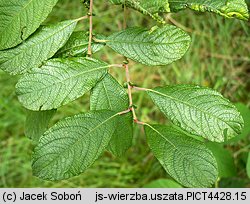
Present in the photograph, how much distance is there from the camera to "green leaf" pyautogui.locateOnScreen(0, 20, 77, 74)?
838 millimetres

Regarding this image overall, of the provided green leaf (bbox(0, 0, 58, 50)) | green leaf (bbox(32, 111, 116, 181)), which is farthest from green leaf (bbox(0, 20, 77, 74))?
green leaf (bbox(32, 111, 116, 181))

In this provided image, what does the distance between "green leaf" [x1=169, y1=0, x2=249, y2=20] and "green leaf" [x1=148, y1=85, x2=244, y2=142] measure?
0.52 ft

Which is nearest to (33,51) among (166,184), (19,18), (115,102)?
(19,18)

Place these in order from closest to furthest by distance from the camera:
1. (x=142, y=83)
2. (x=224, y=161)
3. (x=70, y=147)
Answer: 1. (x=70, y=147)
2. (x=224, y=161)
3. (x=142, y=83)

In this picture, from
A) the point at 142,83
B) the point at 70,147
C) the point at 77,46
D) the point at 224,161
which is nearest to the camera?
the point at 70,147

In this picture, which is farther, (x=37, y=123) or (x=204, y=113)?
(x=37, y=123)

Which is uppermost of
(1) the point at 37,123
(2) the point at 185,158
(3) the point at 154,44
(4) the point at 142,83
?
(4) the point at 142,83

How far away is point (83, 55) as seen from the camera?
0.87 m

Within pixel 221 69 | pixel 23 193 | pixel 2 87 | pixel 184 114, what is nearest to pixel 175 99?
pixel 184 114

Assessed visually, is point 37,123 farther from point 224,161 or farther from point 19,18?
point 224,161

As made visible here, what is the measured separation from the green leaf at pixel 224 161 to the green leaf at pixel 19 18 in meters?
0.82

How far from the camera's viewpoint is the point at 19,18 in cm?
84

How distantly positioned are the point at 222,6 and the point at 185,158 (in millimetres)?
296

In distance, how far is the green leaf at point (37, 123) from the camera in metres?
0.95
